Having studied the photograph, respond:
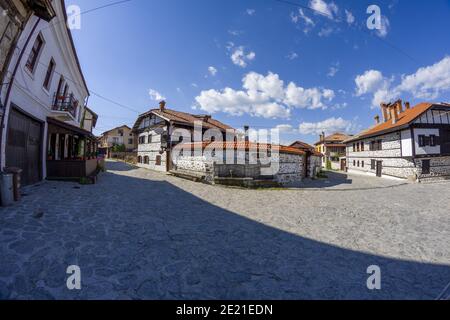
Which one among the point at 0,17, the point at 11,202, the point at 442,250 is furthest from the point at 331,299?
the point at 0,17

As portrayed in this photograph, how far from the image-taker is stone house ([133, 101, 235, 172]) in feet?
62.3

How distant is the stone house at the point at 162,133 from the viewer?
19.0m

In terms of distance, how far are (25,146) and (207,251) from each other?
8920mm

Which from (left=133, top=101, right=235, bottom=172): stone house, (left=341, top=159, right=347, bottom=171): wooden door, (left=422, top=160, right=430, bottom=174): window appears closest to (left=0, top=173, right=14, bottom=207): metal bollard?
(left=133, top=101, right=235, bottom=172): stone house

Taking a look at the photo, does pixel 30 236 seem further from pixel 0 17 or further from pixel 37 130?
pixel 37 130

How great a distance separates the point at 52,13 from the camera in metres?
7.09

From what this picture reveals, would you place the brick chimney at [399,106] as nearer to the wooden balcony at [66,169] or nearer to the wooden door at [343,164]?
the wooden door at [343,164]

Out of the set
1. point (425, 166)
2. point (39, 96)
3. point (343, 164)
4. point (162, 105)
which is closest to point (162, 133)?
point (162, 105)

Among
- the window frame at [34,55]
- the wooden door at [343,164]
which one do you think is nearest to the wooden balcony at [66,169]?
the window frame at [34,55]

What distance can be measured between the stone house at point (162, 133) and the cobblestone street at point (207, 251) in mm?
11566

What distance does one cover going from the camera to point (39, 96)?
888 cm

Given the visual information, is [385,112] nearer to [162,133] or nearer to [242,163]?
[242,163]

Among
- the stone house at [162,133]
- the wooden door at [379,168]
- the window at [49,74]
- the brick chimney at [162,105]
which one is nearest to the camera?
the window at [49,74]

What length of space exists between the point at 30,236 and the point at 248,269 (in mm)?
4629
